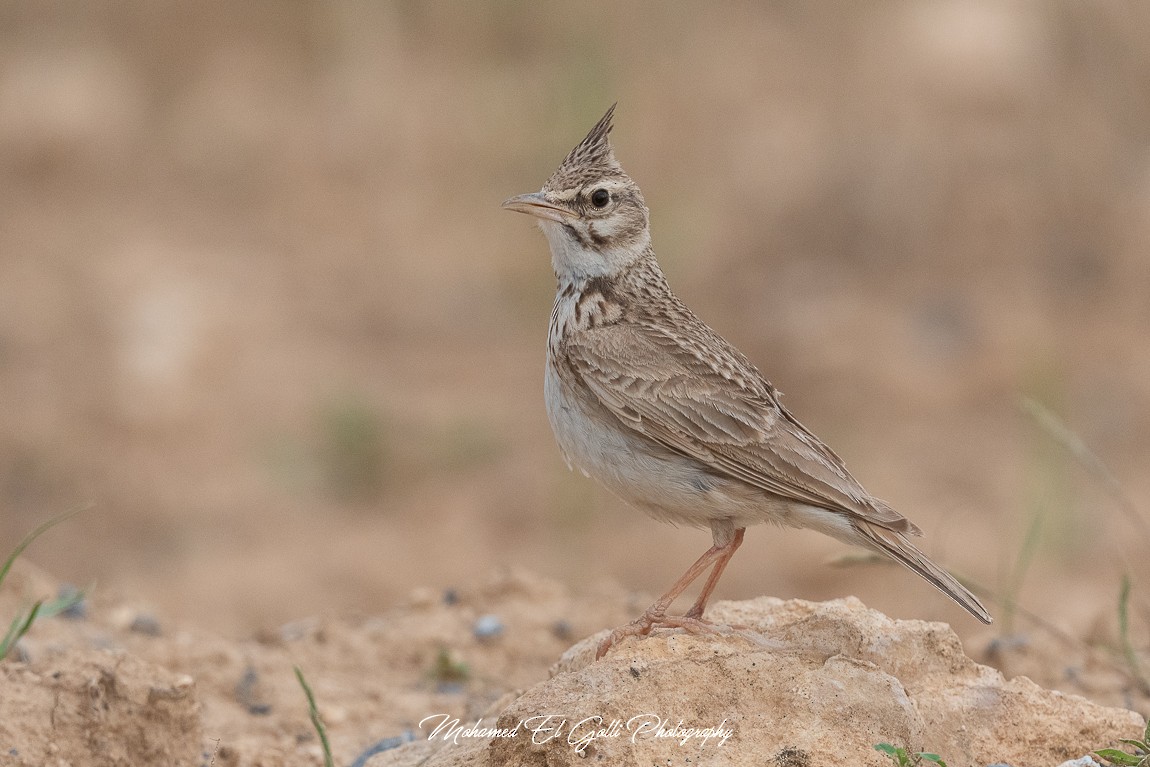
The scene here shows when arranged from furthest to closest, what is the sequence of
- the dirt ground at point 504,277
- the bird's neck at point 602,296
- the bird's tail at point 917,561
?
the dirt ground at point 504,277, the bird's neck at point 602,296, the bird's tail at point 917,561

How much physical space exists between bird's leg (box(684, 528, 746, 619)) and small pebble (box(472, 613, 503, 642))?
4.61 feet

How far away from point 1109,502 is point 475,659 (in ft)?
18.4

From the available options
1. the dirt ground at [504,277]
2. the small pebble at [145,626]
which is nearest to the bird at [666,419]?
the dirt ground at [504,277]

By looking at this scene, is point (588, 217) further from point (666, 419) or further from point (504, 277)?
point (504, 277)

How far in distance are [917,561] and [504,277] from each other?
25.7 ft

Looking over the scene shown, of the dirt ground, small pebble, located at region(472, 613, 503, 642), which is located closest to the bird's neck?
small pebble, located at region(472, 613, 503, 642)

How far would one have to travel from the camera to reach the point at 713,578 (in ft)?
15.2

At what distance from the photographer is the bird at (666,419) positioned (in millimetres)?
4520

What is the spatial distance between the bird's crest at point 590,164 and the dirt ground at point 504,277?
2.05 m

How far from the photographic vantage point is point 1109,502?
9.80 metres

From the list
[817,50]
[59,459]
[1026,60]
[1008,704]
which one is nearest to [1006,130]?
[1026,60]

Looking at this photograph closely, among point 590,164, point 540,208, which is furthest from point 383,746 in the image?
point 590,164

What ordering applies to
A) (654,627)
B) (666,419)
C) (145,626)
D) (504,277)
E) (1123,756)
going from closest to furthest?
(1123,756) < (654,627) < (666,419) < (145,626) < (504,277)

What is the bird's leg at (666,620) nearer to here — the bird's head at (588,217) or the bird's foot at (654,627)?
the bird's foot at (654,627)
